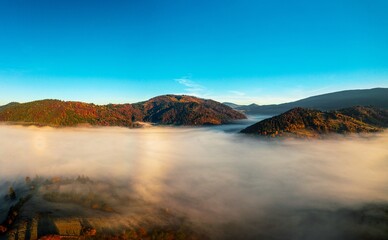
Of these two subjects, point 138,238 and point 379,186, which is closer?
point 138,238

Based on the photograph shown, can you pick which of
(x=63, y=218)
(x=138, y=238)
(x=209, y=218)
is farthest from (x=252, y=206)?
(x=63, y=218)

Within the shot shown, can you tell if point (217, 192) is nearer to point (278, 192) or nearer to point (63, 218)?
point (278, 192)

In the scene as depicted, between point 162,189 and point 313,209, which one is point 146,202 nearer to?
point 162,189

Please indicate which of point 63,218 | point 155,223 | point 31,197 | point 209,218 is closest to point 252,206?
point 209,218

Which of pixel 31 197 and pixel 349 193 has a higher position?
pixel 31 197

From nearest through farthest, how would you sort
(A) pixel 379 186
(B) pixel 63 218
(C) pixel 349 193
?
(B) pixel 63 218
(C) pixel 349 193
(A) pixel 379 186

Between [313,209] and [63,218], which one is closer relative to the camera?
[63,218]

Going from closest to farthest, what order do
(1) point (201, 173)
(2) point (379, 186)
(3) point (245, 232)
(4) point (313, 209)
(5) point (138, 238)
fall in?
(5) point (138, 238) → (3) point (245, 232) → (4) point (313, 209) → (2) point (379, 186) → (1) point (201, 173)

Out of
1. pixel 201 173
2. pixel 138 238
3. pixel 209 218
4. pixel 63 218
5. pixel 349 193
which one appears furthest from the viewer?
pixel 201 173

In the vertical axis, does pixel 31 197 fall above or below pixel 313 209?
above
